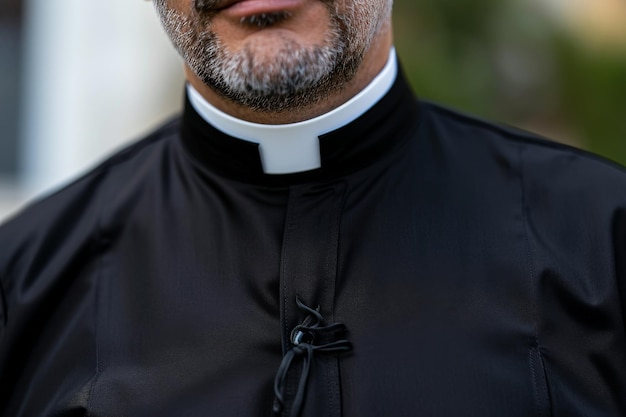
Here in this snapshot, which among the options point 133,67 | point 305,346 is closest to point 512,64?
point 133,67

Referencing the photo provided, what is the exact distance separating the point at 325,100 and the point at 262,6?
226 millimetres

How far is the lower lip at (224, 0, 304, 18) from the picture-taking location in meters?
1.53


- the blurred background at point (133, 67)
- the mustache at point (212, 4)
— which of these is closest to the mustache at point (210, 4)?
the mustache at point (212, 4)

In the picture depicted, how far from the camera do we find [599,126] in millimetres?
3525

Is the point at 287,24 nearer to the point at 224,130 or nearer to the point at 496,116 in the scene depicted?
the point at 224,130

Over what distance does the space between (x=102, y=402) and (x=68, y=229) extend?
1.39 feet

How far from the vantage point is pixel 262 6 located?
153 cm

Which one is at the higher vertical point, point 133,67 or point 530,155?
point 530,155

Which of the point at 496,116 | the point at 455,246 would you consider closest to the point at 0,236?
the point at 455,246

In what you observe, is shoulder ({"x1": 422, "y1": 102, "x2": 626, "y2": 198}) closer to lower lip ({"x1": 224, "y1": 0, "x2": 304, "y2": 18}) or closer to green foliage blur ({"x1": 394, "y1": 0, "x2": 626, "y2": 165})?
lower lip ({"x1": 224, "y1": 0, "x2": 304, "y2": 18})

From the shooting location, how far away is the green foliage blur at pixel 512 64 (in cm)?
355

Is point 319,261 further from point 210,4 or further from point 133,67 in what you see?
point 133,67

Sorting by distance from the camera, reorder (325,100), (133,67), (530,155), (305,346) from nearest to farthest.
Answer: (305,346), (325,100), (530,155), (133,67)

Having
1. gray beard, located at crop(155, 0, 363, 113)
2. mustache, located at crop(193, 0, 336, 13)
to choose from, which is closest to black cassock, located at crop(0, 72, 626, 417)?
gray beard, located at crop(155, 0, 363, 113)
